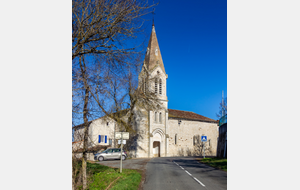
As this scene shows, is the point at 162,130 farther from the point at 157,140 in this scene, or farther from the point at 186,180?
the point at 186,180

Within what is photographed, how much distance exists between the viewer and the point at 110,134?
35500mm

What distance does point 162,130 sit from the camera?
37062 mm

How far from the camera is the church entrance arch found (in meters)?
36.5

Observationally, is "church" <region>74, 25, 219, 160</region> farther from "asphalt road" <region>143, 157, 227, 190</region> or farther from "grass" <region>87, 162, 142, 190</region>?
"grass" <region>87, 162, 142, 190</region>

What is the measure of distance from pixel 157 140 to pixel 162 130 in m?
1.76

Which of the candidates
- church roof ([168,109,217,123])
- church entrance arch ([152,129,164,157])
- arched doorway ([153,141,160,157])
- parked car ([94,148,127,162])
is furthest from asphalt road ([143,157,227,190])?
church roof ([168,109,217,123])

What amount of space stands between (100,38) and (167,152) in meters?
32.8

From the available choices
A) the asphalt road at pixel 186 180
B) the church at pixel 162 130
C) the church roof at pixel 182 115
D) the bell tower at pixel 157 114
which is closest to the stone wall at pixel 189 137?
the church at pixel 162 130

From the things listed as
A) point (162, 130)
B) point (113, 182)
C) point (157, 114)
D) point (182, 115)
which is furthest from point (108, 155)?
point (182, 115)

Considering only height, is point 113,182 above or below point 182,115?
below

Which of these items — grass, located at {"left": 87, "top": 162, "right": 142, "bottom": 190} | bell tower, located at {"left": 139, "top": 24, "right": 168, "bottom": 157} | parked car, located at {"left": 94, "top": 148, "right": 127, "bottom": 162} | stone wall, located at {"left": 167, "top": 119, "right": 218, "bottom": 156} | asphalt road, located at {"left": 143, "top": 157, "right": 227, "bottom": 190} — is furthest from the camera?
stone wall, located at {"left": 167, "top": 119, "right": 218, "bottom": 156}

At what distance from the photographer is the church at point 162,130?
35062 millimetres
